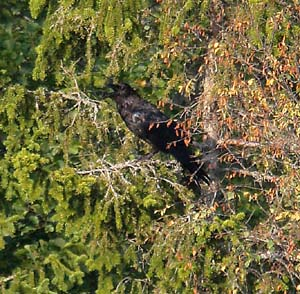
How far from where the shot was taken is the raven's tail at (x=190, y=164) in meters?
7.76

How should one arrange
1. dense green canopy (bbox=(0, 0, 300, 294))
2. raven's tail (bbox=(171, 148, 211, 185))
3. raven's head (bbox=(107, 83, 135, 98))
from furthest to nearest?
raven's head (bbox=(107, 83, 135, 98))
raven's tail (bbox=(171, 148, 211, 185))
dense green canopy (bbox=(0, 0, 300, 294))

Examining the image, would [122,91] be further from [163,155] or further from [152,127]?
[163,155]

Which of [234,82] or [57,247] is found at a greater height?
[234,82]

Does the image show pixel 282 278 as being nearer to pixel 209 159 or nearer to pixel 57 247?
pixel 209 159

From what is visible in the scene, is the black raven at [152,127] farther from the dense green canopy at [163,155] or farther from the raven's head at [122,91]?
the dense green canopy at [163,155]

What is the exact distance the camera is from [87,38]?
7371mm

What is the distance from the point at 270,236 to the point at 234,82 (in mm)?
1346

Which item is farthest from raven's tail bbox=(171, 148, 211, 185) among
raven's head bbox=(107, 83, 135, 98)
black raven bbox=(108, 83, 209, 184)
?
raven's head bbox=(107, 83, 135, 98)

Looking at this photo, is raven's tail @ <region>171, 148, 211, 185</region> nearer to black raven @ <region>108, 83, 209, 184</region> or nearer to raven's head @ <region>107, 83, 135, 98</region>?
black raven @ <region>108, 83, 209, 184</region>

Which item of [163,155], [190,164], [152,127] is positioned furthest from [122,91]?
[163,155]

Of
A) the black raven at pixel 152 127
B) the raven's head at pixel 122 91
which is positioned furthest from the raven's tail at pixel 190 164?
the raven's head at pixel 122 91

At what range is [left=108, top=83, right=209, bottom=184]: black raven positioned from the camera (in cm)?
778

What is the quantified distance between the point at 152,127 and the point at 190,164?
0.40 m

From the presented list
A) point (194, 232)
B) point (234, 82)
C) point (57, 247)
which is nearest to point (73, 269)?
point (57, 247)
